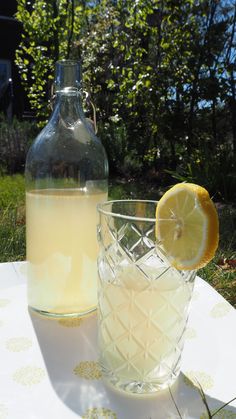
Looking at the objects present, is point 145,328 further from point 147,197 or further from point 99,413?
point 147,197

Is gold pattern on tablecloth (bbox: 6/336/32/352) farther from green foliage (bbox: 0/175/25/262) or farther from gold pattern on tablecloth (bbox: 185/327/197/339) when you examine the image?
green foliage (bbox: 0/175/25/262)

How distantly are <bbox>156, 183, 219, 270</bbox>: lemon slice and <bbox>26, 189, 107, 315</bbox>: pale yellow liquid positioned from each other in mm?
249

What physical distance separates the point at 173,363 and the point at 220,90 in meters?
3.87

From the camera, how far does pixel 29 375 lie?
60cm

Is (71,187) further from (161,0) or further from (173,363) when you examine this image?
(161,0)

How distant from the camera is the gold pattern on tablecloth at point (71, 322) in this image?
769mm

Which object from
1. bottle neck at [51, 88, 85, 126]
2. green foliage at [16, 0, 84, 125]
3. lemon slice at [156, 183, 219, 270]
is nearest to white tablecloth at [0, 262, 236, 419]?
lemon slice at [156, 183, 219, 270]

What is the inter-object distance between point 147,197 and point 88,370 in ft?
9.48

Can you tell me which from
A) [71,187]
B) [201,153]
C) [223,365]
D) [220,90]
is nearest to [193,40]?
[220,90]

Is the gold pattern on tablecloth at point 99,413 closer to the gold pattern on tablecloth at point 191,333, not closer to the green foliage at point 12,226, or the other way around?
the gold pattern on tablecloth at point 191,333

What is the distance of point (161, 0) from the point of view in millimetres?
3980

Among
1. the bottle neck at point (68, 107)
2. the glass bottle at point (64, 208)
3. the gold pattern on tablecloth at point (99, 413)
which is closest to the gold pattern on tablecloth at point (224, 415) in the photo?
the gold pattern on tablecloth at point (99, 413)

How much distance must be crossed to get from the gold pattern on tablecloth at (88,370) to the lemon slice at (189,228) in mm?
200

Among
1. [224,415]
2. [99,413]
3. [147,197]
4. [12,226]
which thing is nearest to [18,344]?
[99,413]
